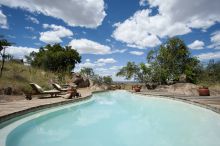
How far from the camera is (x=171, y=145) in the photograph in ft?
17.8

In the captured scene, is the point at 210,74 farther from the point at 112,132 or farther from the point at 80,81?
the point at 112,132

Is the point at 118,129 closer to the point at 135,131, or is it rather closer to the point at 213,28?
the point at 135,131

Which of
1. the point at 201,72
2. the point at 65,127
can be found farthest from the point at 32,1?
the point at 201,72

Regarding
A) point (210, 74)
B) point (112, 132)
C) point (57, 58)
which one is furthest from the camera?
point (57, 58)

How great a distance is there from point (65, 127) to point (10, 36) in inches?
512

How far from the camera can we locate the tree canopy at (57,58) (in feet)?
126

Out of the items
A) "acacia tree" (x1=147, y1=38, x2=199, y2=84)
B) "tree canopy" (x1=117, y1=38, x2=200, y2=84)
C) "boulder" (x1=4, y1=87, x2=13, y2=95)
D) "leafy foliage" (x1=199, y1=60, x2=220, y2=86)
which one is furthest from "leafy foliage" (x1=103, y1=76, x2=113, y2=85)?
"boulder" (x1=4, y1=87, x2=13, y2=95)

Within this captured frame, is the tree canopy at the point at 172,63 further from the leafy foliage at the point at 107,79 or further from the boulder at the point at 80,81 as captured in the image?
the leafy foliage at the point at 107,79

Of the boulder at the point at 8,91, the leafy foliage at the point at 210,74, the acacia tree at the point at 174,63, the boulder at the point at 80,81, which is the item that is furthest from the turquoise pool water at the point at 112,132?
the leafy foliage at the point at 210,74

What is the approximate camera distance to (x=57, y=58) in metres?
38.5

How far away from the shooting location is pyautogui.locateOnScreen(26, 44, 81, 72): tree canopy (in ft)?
126

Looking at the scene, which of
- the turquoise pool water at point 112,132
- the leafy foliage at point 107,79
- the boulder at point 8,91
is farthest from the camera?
the leafy foliage at point 107,79

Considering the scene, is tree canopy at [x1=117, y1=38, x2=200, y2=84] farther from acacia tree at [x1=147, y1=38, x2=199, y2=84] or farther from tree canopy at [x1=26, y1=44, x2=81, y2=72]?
tree canopy at [x1=26, y1=44, x2=81, y2=72]

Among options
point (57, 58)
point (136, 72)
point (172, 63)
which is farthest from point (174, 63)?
point (57, 58)
